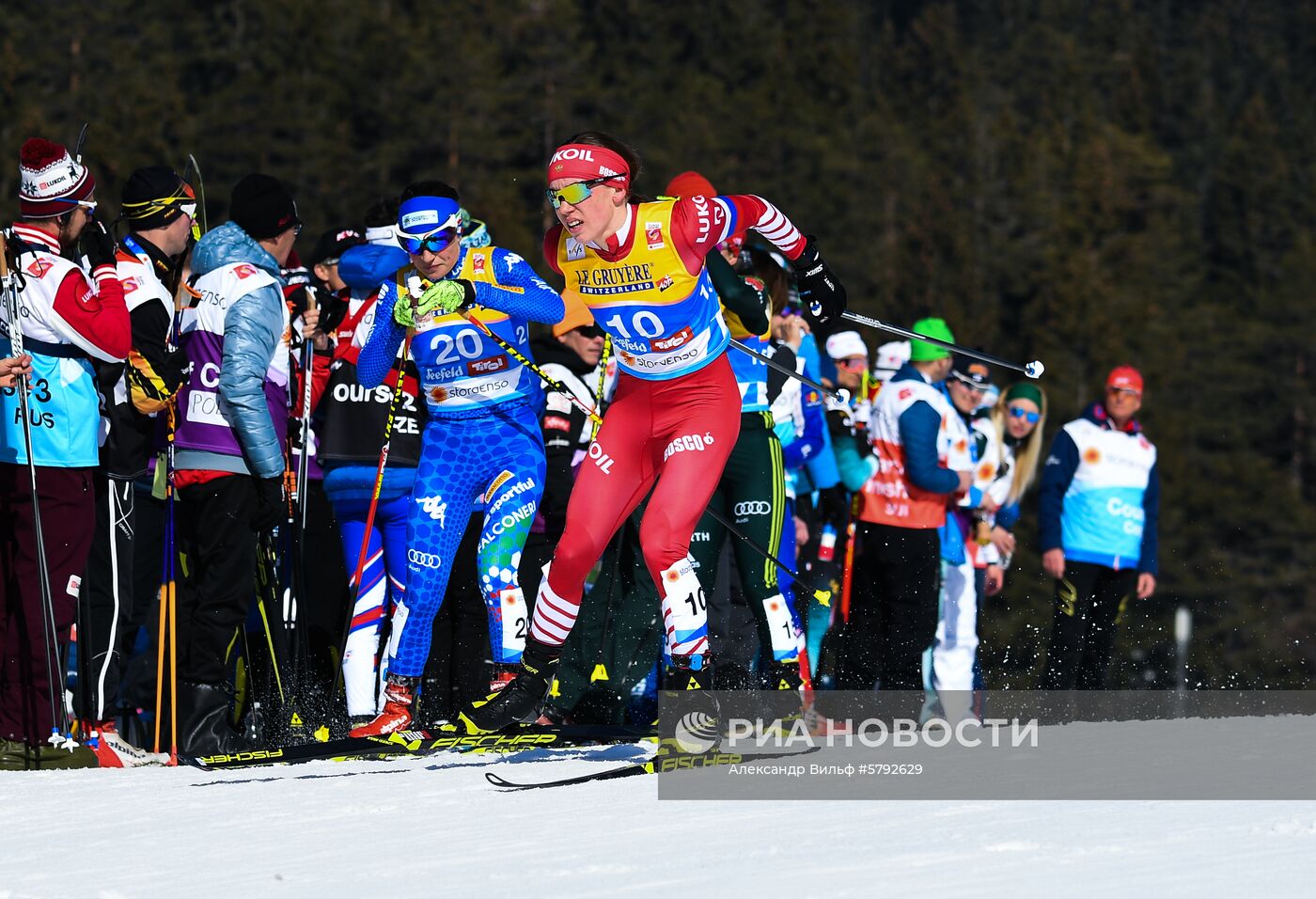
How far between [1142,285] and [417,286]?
52093mm

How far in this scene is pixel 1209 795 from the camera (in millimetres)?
5590

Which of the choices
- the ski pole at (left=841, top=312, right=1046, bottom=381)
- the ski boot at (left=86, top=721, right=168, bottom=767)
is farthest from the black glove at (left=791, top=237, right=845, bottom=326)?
the ski boot at (left=86, top=721, right=168, bottom=767)

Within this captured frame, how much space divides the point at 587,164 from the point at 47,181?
1952mm

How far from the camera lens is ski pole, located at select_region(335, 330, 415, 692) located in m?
7.49

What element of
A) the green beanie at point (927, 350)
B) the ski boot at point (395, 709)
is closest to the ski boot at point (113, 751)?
the ski boot at point (395, 709)

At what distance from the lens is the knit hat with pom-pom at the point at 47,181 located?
6887 mm

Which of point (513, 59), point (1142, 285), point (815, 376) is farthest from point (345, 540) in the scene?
point (1142, 285)

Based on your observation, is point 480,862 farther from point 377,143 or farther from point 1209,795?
point 377,143

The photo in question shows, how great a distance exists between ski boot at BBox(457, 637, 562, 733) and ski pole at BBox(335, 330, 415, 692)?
1.08 m

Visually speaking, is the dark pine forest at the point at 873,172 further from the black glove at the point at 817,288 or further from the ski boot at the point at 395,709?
the black glove at the point at 817,288

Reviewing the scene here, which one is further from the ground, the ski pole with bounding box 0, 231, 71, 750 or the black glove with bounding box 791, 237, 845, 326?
the black glove with bounding box 791, 237, 845, 326

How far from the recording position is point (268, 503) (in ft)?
24.1

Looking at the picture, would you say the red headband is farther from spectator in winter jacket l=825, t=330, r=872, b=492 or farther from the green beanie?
the green beanie

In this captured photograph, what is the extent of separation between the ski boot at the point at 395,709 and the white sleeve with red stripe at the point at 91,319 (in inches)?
60.3
